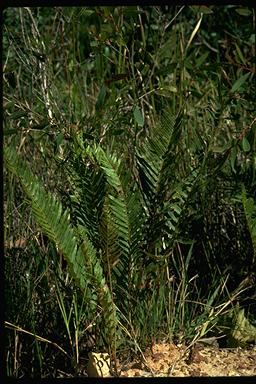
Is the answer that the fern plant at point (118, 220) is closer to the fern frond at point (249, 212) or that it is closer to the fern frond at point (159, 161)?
the fern frond at point (159, 161)

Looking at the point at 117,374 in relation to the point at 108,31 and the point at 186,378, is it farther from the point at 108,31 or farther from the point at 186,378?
the point at 108,31

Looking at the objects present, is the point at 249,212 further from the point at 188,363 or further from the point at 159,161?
the point at 188,363

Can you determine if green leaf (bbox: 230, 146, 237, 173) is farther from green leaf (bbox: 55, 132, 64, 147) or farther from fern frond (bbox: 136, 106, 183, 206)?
green leaf (bbox: 55, 132, 64, 147)

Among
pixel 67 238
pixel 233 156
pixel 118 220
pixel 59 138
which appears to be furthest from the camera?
pixel 233 156

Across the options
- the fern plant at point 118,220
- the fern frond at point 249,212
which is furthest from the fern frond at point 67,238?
the fern frond at point 249,212

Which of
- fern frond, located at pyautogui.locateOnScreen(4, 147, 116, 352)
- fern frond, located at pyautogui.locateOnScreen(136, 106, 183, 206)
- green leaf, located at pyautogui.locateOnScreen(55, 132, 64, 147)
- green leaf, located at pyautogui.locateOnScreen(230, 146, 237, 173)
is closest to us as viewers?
fern frond, located at pyautogui.locateOnScreen(4, 147, 116, 352)

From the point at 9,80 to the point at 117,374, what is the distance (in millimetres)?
2002

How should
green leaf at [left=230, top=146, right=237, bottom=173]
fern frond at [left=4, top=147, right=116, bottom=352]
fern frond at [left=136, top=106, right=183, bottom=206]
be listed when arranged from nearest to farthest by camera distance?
fern frond at [left=4, top=147, right=116, bottom=352], fern frond at [left=136, top=106, right=183, bottom=206], green leaf at [left=230, top=146, right=237, bottom=173]

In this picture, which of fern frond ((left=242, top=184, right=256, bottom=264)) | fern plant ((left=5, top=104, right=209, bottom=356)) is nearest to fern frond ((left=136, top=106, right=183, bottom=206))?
fern plant ((left=5, top=104, right=209, bottom=356))

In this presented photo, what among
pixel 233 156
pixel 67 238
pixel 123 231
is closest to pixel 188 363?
pixel 123 231

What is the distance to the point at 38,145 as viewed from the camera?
13.3 ft

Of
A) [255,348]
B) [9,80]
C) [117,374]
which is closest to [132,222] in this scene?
[117,374]

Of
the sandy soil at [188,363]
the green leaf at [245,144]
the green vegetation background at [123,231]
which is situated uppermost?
the green leaf at [245,144]

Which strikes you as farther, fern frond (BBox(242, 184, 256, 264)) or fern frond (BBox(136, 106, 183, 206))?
fern frond (BBox(136, 106, 183, 206))
